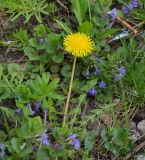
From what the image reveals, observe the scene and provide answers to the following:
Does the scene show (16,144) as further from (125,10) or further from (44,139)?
(125,10)

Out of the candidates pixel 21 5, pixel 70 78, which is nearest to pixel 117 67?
pixel 70 78

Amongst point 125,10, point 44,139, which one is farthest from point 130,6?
point 44,139

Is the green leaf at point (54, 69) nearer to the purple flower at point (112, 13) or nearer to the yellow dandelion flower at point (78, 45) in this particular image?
the yellow dandelion flower at point (78, 45)

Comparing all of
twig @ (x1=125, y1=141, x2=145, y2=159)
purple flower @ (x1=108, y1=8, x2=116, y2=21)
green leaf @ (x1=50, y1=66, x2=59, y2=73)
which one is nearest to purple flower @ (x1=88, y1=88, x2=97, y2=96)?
green leaf @ (x1=50, y1=66, x2=59, y2=73)

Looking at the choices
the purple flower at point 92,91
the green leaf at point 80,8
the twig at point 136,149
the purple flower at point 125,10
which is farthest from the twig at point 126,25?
the twig at point 136,149

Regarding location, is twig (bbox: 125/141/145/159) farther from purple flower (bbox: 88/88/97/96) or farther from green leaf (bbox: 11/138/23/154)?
green leaf (bbox: 11/138/23/154)

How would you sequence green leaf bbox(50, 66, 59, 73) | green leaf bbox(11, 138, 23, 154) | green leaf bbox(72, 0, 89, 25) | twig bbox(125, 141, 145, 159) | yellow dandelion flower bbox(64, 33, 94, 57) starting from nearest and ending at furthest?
green leaf bbox(11, 138, 23, 154) → twig bbox(125, 141, 145, 159) → yellow dandelion flower bbox(64, 33, 94, 57) → green leaf bbox(50, 66, 59, 73) → green leaf bbox(72, 0, 89, 25)

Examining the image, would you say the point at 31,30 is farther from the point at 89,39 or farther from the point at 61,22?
the point at 89,39
